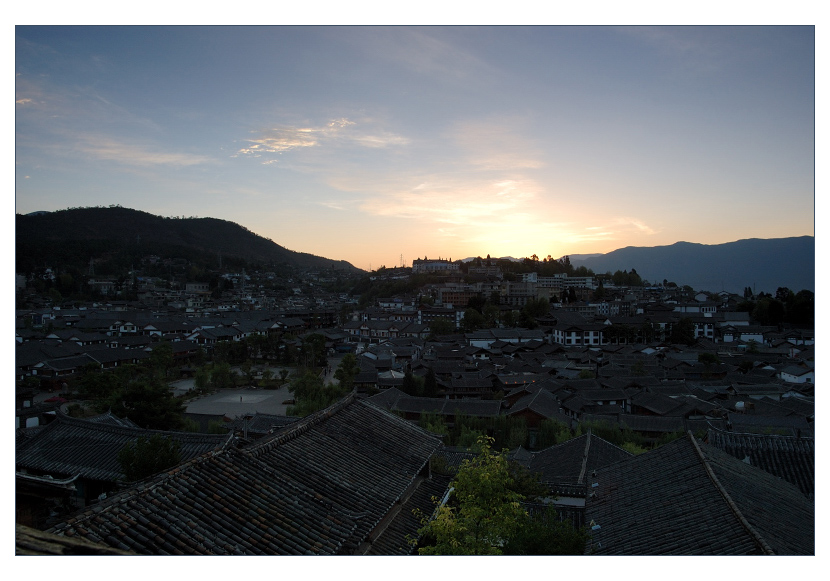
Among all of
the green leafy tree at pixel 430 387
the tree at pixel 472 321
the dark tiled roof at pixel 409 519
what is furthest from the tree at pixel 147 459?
the tree at pixel 472 321

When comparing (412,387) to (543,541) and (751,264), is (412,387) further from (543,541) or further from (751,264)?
(543,541)

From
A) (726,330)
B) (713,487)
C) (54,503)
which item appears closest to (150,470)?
(54,503)

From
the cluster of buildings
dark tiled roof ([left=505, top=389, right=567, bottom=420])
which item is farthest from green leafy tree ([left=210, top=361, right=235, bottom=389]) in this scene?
dark tiled roof ([left=505, top=389, right=567, bottom=420])

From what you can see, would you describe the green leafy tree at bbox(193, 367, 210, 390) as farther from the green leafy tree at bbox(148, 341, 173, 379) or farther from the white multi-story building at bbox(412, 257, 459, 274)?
the white multi-story building at bbox(412, 257, 459, 274)

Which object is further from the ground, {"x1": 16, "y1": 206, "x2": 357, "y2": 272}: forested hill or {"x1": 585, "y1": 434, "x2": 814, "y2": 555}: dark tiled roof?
{"x1": 16, "y1": 206, "x2": 357, "y2": 272}: forested hill

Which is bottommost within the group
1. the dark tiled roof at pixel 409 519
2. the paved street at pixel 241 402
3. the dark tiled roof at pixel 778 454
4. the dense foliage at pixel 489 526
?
the paved street at pixel 241 402

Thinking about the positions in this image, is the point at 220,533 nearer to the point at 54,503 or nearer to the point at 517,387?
the point at 54,503

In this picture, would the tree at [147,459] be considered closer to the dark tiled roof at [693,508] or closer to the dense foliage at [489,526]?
the dense foliage at [489,526]
